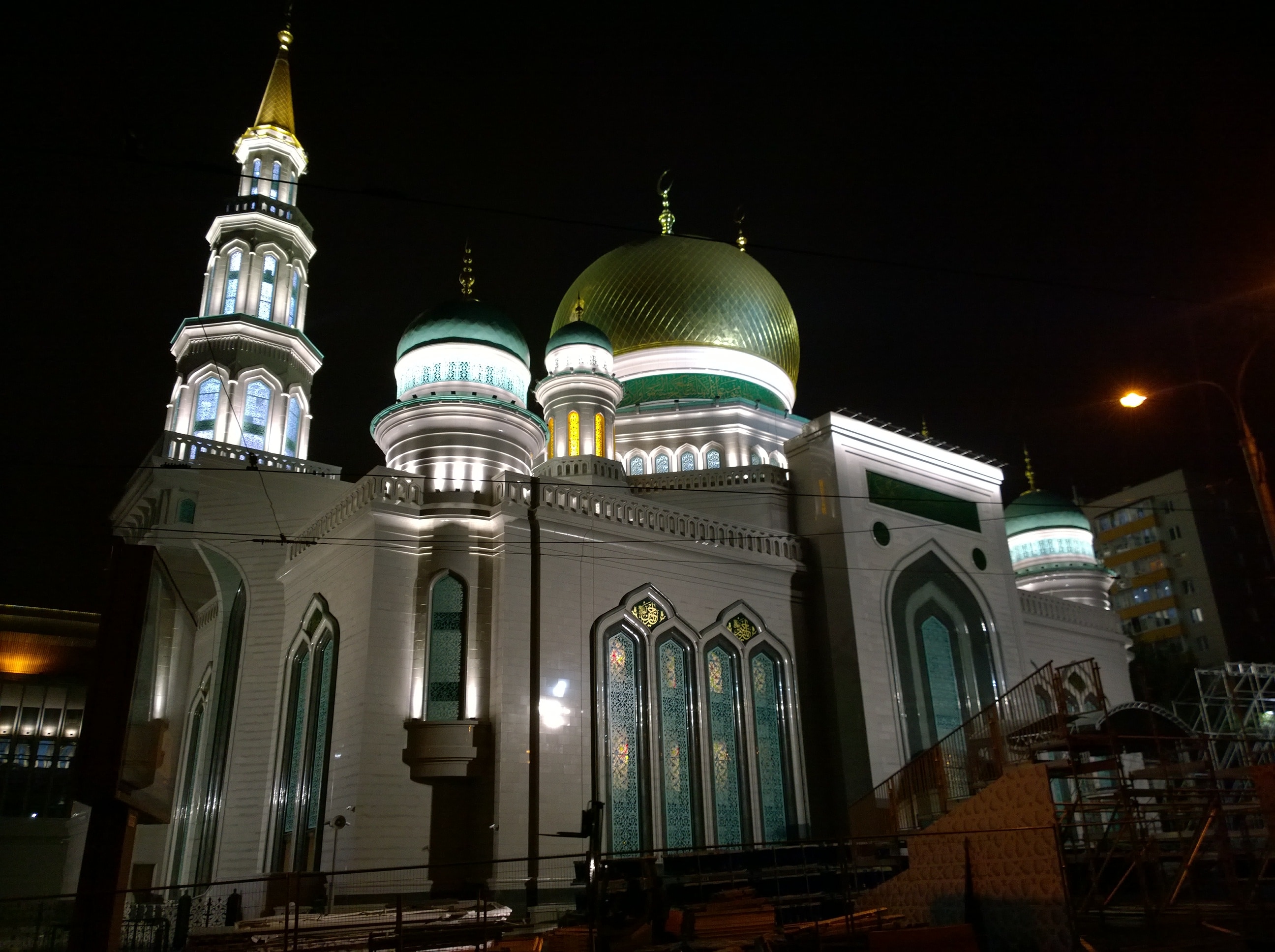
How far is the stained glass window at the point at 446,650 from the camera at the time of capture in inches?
605

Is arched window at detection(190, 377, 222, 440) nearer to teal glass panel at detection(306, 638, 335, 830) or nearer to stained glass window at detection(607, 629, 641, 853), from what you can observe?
teal glass panel at detection(306, 638, 335, 830)

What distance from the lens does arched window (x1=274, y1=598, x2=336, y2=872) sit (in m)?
15.4

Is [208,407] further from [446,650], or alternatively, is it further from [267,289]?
[446,650]

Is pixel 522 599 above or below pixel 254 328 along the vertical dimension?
below

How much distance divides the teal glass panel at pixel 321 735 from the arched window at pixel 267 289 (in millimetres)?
10012

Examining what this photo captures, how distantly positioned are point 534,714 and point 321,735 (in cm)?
359

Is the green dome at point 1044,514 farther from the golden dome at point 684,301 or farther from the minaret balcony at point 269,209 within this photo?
the minaret balcony at point 269,209

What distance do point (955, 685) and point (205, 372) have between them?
16767 millimetres

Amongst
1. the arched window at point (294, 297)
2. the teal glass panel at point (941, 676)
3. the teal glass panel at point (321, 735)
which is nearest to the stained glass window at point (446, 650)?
the teal glass panel at point (321, 735)

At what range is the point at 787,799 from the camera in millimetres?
17656

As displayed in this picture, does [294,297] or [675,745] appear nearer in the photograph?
[675,745]

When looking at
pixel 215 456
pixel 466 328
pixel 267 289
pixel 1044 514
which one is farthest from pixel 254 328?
pixel 1044 514

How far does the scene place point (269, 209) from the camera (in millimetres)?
24734

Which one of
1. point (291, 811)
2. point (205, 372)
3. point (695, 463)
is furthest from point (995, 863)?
point (205, 372)
